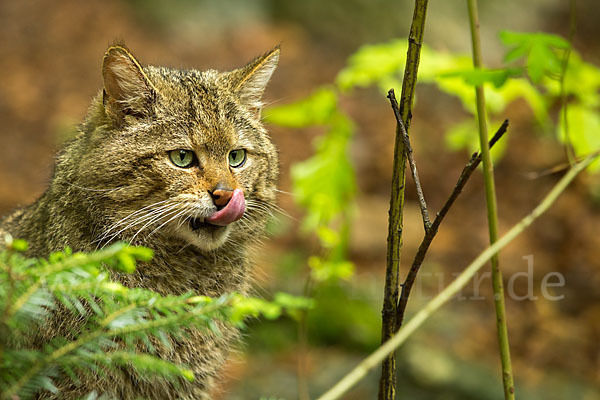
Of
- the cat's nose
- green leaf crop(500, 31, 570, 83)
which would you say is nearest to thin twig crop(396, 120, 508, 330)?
green leaf crop(500, 31, 570, 83)

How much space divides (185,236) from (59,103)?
22.0ft

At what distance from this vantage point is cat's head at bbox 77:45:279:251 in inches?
87.4

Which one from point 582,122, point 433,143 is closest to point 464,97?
point 582,122

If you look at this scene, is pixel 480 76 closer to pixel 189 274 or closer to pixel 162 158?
pixel 162 158

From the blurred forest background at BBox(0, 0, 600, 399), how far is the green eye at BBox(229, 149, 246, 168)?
72 centimetres

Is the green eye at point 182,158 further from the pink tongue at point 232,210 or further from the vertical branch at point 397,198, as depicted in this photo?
the vertical branch at point 397,198

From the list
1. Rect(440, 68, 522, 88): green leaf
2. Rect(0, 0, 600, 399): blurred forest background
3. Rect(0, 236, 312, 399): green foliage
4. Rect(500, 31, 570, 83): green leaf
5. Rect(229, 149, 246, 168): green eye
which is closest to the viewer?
Rect(0, 236, 312, 399): green foliage

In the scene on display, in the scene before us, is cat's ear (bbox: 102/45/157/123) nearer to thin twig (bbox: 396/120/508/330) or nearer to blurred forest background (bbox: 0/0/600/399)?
blurred forest background (bbox: 0/0/600/399)

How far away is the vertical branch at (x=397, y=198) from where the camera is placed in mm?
1590

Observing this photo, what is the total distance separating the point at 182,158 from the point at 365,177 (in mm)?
5116

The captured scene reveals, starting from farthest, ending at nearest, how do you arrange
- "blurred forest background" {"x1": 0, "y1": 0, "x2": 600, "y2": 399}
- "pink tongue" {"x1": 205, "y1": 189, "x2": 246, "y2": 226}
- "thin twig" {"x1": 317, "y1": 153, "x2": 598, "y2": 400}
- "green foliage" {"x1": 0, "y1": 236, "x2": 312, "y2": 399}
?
"blurred forest background" {"x1": 0, "y1": 0, "x2": 600, "y2": 399} < "pink tongue" {"x1": 205, "y1": 189, "x2": 246, "y2": 226} < "thin twig" {"x1": 317, "y1": 153, "x2": 598, "y2": 400} < "green foliage" {"x1": 0, "y1": 236, "x2": 312, "y2": 399}

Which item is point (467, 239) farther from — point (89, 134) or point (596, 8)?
point (596, 8)

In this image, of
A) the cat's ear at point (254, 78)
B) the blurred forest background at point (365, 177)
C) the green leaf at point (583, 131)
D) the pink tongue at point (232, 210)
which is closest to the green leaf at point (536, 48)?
the blurred forest background at point (365, 177)

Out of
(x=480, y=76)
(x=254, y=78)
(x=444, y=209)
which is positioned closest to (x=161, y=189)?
(x=254, y=78)
